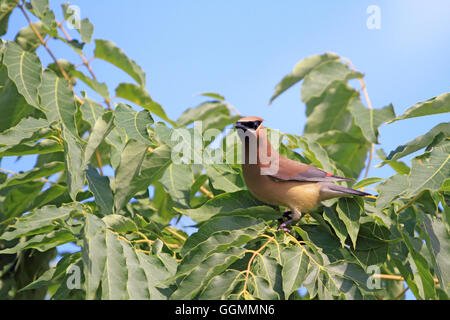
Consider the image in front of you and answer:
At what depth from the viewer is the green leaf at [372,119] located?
462cm

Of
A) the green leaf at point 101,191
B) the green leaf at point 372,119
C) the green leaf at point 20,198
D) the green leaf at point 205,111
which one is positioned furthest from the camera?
the green leaf at point 205,111

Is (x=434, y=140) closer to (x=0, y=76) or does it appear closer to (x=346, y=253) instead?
(x=346, y=253)

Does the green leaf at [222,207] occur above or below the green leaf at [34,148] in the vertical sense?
below

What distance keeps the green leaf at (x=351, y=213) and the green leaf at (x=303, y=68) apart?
2.21 meters

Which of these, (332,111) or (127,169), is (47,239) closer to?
(127,169)

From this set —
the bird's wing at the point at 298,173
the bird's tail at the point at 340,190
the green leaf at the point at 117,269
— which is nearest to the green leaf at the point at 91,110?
the green leaf at the point at 117,269

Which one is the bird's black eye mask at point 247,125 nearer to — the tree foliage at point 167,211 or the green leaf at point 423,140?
the tree foliage at point 167,211

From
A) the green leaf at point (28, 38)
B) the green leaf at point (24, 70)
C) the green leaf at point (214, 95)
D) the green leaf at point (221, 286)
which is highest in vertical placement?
the green leaf at point (28, 38)

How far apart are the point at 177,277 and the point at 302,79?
3.29 m

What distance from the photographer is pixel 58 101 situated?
12.8 ft

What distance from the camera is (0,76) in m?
4.27

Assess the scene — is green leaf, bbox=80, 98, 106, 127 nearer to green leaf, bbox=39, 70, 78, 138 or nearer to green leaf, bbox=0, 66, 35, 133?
green leaf, bbox=39, 70, 78, 138

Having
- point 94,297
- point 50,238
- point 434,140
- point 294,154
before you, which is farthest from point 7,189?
point 434,140

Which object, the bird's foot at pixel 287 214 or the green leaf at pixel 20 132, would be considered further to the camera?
the bird's foot at pixel 287 214
